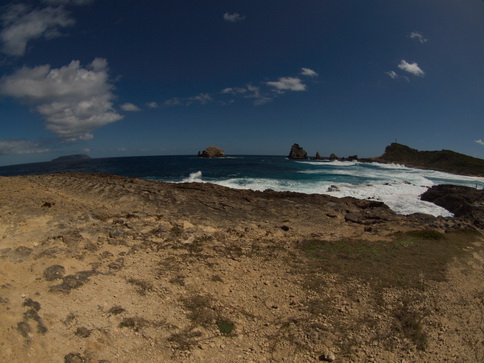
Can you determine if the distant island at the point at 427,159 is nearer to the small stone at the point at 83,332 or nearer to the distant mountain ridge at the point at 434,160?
the distant mountain ridge at the point at 434,160

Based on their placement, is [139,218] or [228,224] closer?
[139,218]

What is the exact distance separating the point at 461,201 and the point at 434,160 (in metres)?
76.1

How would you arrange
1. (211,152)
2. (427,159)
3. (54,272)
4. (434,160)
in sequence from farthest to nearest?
(211,152) < (427,159) < (434,160) < (54,272)

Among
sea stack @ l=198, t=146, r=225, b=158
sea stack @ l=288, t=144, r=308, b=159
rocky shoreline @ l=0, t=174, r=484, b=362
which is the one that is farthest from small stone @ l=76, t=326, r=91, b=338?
sea stack @ l=288, t=144, r=308, b=159

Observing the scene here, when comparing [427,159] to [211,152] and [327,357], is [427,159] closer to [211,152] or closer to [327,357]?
[211,152]

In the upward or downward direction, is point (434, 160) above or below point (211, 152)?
below

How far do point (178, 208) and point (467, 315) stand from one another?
12.4m

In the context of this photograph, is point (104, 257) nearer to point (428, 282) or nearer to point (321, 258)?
point (321, 258)

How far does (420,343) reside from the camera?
591 cm

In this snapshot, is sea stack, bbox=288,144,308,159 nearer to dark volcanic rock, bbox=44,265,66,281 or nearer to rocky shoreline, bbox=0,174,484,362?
rocky shoreline, bbox=0,174,484,362

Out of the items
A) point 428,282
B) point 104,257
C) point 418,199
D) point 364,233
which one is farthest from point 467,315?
point 418,199

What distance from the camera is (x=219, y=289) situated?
289 inches

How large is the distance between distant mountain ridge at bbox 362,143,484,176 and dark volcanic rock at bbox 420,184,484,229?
44.3m

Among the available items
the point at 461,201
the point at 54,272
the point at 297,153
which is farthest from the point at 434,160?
the point at 54,272
